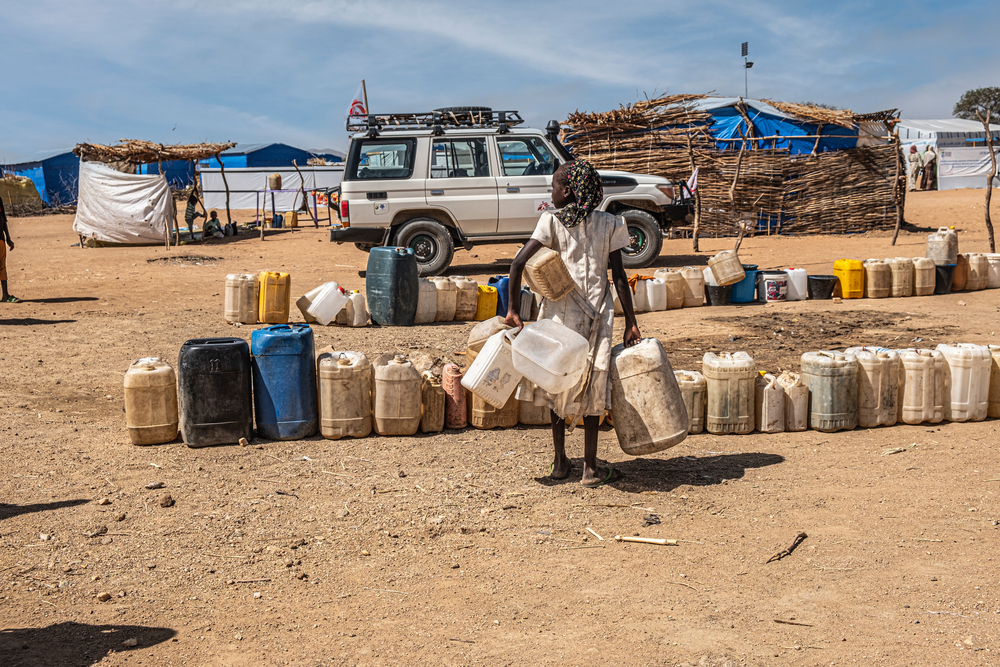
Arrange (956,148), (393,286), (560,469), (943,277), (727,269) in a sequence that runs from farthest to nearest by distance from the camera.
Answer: (956,148)
(943,277)
(727,269)
(393,286)
(560,469)

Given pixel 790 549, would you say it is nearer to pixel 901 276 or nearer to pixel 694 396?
pixel 694 396

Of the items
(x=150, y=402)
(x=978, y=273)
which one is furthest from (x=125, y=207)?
(x=978, y=273)

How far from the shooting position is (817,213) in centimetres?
2086

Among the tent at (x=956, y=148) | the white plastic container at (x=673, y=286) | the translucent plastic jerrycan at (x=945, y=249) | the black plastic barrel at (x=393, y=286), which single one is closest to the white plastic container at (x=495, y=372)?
the black plastic barrel at (x=393, y=286)

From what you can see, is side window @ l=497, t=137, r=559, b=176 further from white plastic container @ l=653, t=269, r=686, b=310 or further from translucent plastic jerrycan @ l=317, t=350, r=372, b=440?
translucent plastic jerrycan @ l=317, t=350, r=372, b=440

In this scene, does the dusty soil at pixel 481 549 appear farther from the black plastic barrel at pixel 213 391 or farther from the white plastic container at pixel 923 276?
the white plastic container at pixel 923 276

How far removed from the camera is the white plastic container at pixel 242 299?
9.45 meters

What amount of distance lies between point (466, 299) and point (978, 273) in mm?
7067

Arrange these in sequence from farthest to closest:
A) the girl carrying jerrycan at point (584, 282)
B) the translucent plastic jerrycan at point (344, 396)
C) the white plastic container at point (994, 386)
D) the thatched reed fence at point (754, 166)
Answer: the thatched reed fence at point (754, 166)
the white plastic container at point (994, 386)
the translucent plastic jerrycan at point (344, 396)
the girl carrying jerrycan at point (584, 282)

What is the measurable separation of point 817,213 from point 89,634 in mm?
20515

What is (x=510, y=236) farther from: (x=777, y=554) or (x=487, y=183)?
(x=777, y=554)

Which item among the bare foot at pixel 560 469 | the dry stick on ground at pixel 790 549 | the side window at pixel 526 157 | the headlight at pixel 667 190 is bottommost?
the dry stick on ground at pixel 790 549

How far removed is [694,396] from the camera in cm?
560

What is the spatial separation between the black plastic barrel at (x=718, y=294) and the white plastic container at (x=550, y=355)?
6611 mm
